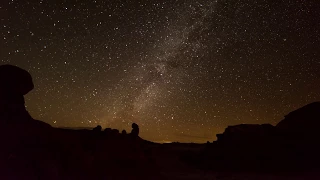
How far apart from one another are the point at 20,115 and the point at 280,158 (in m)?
32.5

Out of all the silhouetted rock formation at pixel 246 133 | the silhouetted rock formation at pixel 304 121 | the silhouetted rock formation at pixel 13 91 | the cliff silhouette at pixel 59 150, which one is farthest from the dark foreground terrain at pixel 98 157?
the silhouetted rock formation at pixel 246 133

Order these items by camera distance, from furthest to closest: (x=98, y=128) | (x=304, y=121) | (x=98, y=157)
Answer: (x=304, y=121) → (x=98, y=128) → (x=98, y=157)

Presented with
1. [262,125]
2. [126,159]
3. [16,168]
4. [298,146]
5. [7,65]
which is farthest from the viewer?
[262,125]

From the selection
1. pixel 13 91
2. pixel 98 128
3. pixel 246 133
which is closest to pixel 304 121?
pixel 246 133

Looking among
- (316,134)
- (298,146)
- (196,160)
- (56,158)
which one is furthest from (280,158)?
(56,158)

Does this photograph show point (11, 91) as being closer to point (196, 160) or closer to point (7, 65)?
point (7, 65)

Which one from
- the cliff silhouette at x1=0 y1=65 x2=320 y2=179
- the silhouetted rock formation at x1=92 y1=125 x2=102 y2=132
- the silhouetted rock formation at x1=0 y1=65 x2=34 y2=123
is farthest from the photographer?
the silhouetted rock formation at x1=92 y1=125 x2=102 y2=132

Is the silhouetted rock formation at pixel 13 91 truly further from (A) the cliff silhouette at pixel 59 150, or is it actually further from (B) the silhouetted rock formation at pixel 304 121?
(B) the silhouetted rock formation at pixel 304 121

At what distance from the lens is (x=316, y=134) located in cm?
3897

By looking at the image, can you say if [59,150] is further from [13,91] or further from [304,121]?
[304,121]

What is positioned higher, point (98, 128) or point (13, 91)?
point (13, 91)

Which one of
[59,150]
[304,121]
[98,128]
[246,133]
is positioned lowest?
[59,150]

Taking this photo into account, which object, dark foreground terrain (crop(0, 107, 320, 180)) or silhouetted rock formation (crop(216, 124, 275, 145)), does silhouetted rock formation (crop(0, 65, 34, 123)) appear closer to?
dark foreground terrain (crop(0, 107, 320, 180))

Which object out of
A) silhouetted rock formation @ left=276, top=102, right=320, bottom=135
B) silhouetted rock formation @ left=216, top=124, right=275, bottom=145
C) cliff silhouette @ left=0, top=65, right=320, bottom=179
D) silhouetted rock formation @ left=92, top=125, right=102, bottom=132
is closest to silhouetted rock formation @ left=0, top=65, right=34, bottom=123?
cliff silhouette @ left=0, top=65, right=320, bottom=179
